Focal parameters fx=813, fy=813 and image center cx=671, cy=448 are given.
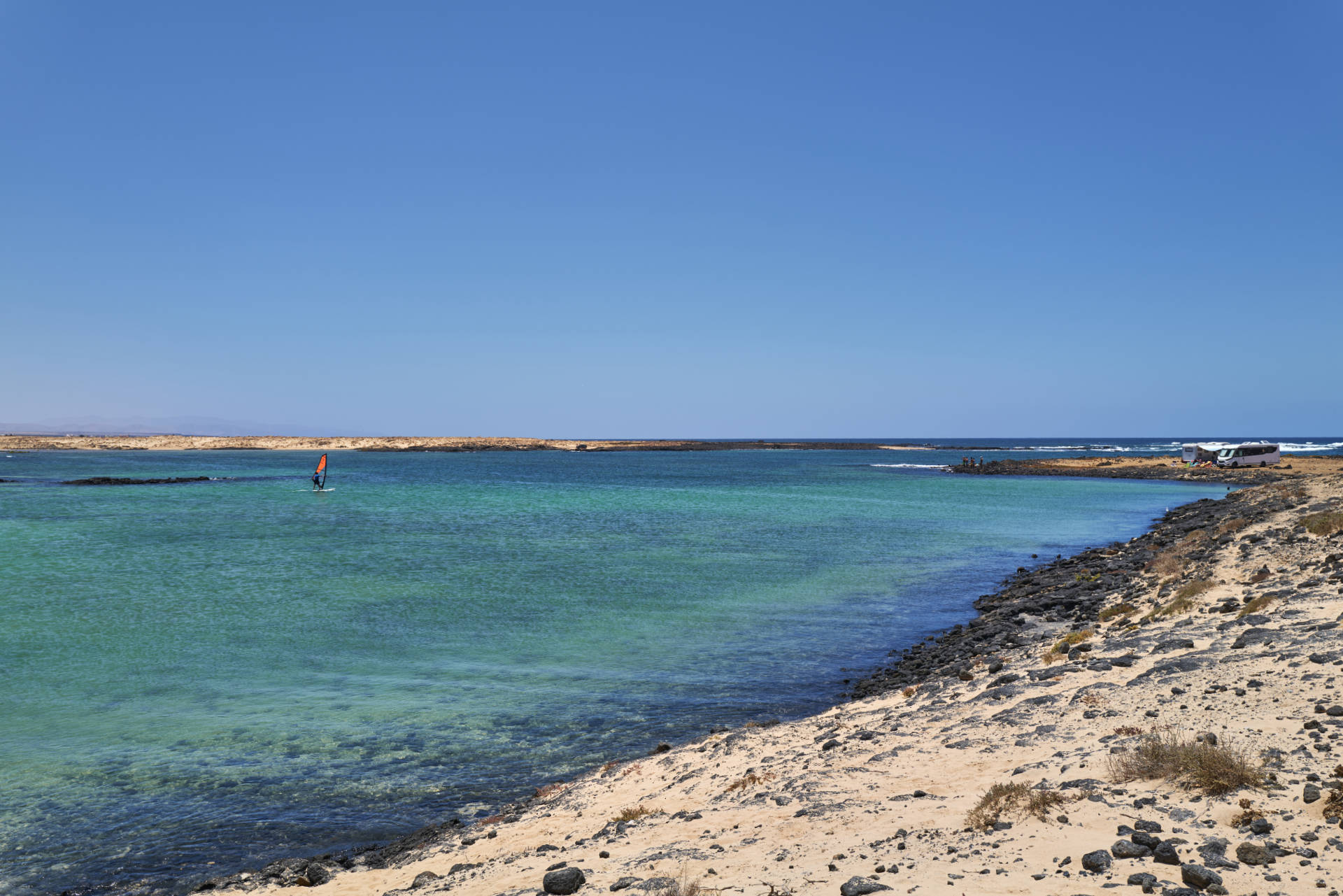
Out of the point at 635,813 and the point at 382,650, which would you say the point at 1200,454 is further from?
the point at 635,813

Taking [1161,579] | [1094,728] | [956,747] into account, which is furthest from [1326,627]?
[1161,579]

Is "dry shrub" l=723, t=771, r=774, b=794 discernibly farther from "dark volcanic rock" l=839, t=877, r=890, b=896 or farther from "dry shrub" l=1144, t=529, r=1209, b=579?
"dry shrub" l=1144, t=529, r=1209, b=579

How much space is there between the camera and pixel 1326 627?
37.3 feet

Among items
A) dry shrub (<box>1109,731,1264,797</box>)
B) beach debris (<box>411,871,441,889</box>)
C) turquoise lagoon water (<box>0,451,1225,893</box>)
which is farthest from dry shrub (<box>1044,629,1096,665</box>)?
beach debris (<box>411,871,441,889</box>)

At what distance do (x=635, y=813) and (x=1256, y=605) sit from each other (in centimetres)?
1198

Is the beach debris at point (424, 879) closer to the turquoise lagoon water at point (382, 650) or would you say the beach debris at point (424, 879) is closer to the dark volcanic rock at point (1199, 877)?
the turquoise lagoon water at point (382, 650)

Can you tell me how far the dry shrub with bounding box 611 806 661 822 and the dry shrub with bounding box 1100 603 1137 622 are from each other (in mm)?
13071

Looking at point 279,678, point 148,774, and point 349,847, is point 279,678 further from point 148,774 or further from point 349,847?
point 349,847

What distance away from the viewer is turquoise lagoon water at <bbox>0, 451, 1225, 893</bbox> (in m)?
10.2

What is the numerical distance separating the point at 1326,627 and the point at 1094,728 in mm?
4901

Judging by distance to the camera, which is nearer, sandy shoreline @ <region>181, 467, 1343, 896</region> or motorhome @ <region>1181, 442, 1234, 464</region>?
sandy shoreline @ <region>181, 467, 1343, 896</region>

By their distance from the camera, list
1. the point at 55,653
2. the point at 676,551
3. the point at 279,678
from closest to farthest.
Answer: the point at 279,678, the point at 55,653, the point at 676,551

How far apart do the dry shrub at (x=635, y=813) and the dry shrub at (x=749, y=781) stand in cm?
89

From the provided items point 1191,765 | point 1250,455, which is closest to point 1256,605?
point 1191,765
